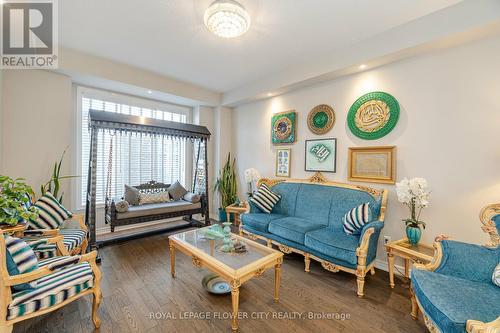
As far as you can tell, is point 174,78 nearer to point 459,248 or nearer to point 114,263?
point 114,263

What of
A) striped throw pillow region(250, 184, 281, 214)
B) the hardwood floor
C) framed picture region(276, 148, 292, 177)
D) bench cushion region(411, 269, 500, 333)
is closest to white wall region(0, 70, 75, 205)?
the hardwood floor

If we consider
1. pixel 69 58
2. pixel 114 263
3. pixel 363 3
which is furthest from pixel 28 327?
pixel 363 3

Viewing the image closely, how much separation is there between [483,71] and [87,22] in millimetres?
4390

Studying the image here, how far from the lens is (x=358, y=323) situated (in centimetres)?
193

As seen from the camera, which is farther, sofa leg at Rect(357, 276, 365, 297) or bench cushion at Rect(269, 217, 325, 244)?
bench cushion at Rect(269, 217, 325, 244)

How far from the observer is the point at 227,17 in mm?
2141

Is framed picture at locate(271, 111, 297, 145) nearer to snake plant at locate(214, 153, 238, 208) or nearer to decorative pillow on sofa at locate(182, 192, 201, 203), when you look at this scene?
snake plant at locate(214, 153, 238, 208)

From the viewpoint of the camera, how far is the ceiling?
7.36ft

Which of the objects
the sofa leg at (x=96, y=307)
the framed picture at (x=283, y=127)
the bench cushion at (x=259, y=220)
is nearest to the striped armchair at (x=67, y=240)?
the sofa leg at (x=96, y=307)

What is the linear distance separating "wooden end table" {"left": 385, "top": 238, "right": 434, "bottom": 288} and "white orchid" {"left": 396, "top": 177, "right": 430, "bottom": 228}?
251 millimetres

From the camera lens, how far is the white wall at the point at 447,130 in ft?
7.39

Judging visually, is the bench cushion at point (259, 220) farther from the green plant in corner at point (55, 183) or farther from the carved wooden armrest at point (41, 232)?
the green plant in corner at point (55, 183)

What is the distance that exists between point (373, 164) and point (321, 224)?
1.11m

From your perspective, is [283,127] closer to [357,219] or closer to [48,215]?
[357,219]
